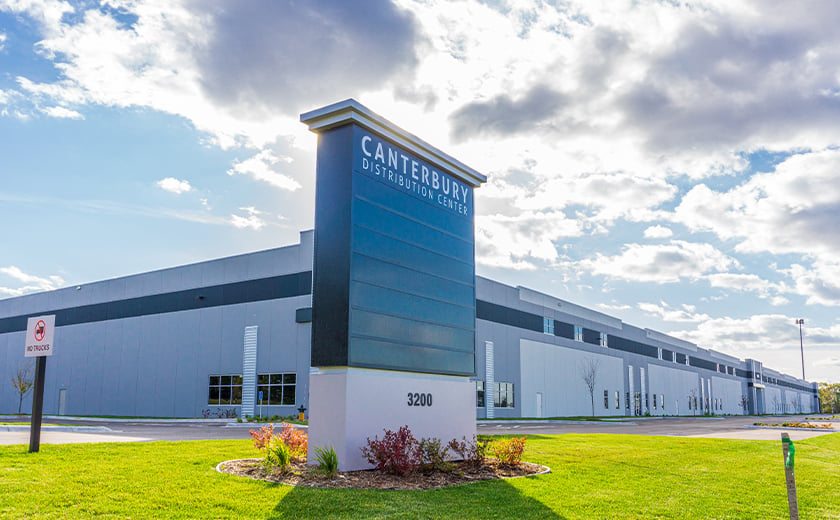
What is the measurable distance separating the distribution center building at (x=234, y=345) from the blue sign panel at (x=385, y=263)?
25899 millimetres

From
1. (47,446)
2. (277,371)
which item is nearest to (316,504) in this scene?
(47,446)

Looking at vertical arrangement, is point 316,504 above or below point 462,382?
below

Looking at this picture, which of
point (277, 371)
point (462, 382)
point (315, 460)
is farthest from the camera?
point (277, 371)

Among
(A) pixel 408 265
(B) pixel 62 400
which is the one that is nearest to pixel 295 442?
(A) pixel 408 265

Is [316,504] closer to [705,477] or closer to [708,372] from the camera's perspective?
[705,477]

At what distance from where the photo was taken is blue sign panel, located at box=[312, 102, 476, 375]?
1334 centimetres

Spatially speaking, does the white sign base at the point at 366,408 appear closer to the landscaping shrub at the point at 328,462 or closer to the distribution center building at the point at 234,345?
the landscaping shrub at the point at 328,462

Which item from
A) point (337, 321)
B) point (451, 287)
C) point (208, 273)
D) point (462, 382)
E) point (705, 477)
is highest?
point (208, 273)

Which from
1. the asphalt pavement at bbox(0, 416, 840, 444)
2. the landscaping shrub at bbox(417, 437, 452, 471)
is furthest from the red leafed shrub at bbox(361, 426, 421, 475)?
the asphalt pavement at bbox(0, 416, 840, 444)

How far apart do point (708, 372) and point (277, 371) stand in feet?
295

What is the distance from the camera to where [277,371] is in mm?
43000

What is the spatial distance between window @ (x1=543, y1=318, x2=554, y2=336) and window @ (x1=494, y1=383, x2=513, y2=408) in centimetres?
860

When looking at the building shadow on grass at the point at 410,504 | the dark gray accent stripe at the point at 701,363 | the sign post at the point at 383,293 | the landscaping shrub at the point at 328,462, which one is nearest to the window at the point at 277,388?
the sign post at the point at 383,293

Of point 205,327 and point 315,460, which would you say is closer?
point 315,460
